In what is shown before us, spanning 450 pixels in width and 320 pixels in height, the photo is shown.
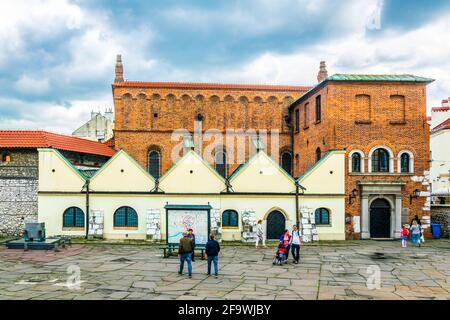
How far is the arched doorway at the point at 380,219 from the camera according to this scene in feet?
89.2

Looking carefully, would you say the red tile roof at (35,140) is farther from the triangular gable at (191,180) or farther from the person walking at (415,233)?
the person walking at (415,233)

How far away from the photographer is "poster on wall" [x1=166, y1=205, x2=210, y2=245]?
70.1ft

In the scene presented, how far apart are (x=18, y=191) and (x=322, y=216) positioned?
1975 centimetres

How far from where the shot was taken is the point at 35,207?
27703 millimetres

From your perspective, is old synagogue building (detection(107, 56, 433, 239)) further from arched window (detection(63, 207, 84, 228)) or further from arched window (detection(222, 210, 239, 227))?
arched window (detection(63, 207, 84, 228))

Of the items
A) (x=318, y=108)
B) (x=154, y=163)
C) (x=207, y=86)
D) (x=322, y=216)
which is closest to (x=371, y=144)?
(x=318, y=108)

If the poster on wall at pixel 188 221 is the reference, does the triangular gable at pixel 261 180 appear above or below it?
above

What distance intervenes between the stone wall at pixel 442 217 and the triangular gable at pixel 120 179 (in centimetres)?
1967

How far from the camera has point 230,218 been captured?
2562 cm

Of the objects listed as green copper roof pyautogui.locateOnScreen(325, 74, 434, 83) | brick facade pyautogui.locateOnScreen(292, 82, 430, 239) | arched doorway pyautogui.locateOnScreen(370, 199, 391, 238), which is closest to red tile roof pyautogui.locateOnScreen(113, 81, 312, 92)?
green copper roof pyautogui.locateOnScreen(325, 74, 434, 83)

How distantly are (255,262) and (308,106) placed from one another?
54.7ft

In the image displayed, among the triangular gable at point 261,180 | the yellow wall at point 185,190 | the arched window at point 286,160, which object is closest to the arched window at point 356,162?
the yellow wall at point 185,190

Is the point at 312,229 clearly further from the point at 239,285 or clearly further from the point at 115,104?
the point at 115,104

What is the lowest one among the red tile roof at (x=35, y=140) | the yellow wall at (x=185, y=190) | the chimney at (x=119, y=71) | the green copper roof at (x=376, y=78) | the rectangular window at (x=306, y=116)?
the yellow wall at (x=185, y=190)
